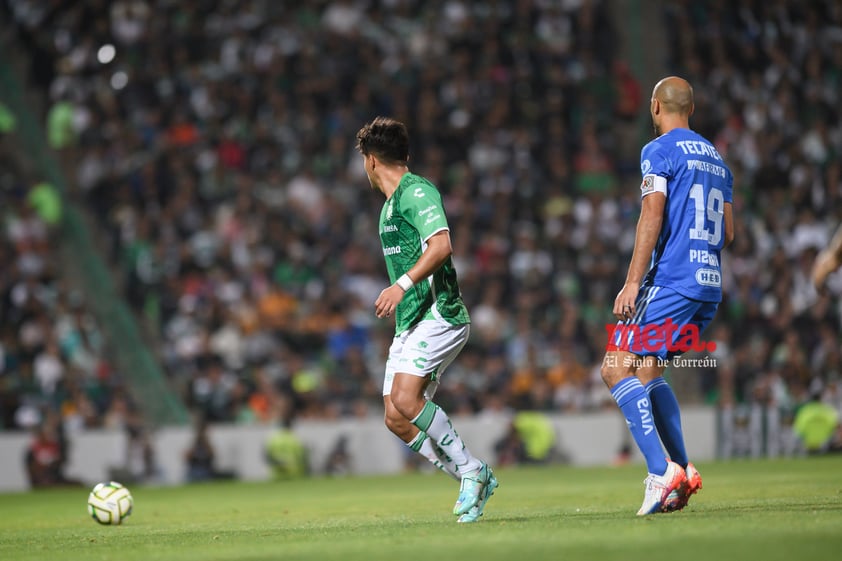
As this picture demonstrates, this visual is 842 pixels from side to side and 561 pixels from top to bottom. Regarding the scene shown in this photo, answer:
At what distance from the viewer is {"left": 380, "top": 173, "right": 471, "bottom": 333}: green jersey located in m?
7.99

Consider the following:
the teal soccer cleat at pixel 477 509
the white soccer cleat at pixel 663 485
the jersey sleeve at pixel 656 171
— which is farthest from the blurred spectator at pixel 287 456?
the jersey sleeve at pixel 656 171

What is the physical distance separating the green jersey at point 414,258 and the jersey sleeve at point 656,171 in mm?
1311

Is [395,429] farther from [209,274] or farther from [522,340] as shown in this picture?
[209,274]

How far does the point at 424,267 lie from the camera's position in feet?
25.2

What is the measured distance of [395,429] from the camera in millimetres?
8016

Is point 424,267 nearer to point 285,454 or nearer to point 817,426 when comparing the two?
point 285,454

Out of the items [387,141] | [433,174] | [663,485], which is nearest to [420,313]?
[387,141]

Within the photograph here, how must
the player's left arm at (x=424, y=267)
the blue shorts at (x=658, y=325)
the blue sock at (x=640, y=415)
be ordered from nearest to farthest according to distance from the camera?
1. the player's left arm at (x=424, y=267)
2. the blue sock at (x=640, y=415)
3. the blue shorts at (x=658, y=325)

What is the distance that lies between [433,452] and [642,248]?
1.90 meters

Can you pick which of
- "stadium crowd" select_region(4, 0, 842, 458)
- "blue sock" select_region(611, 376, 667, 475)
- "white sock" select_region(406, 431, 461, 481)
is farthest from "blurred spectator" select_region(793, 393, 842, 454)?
"white sock" select_region(406, 431, 461, 481)

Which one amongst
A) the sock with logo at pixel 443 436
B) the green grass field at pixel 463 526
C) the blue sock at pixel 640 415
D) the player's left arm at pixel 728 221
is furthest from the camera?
the player's left arm at pixel 728 221

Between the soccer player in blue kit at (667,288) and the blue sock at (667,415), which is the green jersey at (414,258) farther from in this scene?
the blue sock at (667,415)

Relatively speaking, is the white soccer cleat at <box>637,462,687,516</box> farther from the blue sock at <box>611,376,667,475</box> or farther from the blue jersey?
the blue jersey

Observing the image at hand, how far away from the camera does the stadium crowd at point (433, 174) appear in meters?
19.4
